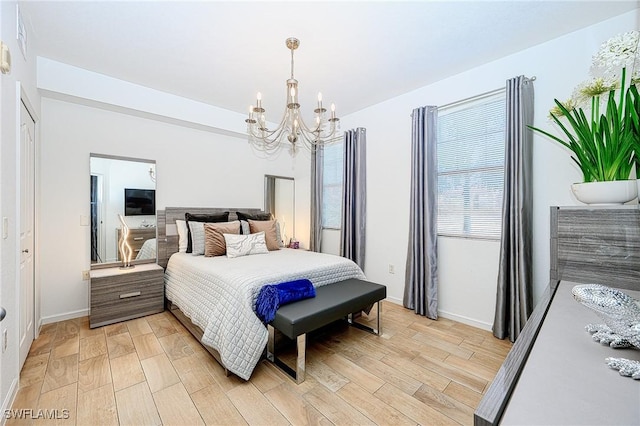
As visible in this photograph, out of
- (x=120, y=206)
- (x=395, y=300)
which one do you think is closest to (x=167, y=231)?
(x=120, y=206)

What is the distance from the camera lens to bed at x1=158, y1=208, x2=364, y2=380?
1.89 m

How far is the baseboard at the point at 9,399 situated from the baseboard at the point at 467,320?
345 cm

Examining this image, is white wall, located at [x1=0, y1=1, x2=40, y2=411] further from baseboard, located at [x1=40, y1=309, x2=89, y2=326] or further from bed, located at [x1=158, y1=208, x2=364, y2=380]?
baseboard, located at [x1=40, y1=309, x2=89, y2=326]

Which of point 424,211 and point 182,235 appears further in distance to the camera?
point 182,235

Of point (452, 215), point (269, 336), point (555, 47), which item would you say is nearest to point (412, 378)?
point (269, 336)

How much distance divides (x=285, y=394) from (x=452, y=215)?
237 cm

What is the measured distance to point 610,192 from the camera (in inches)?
58.8

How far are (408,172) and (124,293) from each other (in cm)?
345

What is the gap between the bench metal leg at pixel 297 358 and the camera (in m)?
1.88

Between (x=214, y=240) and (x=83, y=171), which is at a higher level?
(x=83, y=171)

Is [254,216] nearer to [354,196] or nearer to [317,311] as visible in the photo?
[354,196]

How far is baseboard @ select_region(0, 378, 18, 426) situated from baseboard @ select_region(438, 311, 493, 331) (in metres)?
3.45

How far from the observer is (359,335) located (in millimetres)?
2572

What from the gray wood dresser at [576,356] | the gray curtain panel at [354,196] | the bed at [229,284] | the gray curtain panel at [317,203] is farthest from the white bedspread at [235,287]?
the gray wood dresser at [576,356]
